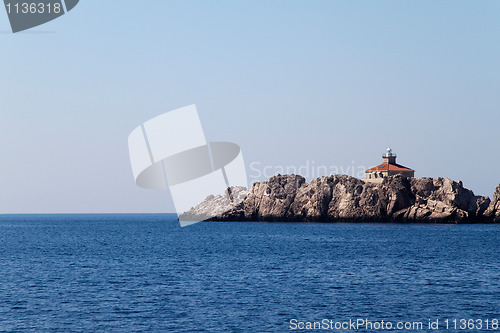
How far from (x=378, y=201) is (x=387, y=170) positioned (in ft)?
64.8

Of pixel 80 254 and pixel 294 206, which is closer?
pixel 80 254

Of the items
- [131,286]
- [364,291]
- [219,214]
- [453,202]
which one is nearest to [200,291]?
[131,286]

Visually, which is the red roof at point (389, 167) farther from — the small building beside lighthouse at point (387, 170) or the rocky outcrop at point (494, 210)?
the rocky outcrop at point (494, 210)

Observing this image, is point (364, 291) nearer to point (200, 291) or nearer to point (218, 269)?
point (200, 291)

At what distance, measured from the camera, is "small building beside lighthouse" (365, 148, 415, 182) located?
15975 cm

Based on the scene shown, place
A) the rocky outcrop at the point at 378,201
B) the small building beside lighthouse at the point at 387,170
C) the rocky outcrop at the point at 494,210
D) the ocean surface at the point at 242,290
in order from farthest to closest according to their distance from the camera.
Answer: the small building beside lighthouse at the point at 387,170 < the rocky outcrop at the point at 494,210 < the rocky outcrop at the point at 378,201 < the ocean surface at the point at 242,290

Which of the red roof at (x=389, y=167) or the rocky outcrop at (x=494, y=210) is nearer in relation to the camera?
the rocky outcrop at (x=494, y=210)

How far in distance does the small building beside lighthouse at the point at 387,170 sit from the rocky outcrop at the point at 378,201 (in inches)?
497

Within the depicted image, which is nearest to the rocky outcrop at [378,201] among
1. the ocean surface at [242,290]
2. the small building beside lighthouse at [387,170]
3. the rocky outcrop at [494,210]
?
the rocky outcrop at [494,210]

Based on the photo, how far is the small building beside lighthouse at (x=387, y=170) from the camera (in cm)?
15975

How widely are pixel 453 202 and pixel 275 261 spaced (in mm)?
91571

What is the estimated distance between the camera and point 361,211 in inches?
5753

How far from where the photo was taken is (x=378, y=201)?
14275cm

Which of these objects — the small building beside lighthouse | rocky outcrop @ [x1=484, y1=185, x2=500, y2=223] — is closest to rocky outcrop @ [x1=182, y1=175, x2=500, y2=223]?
rocky outcrop @ [x1=484, y1=185, x2=500, y2=223]
